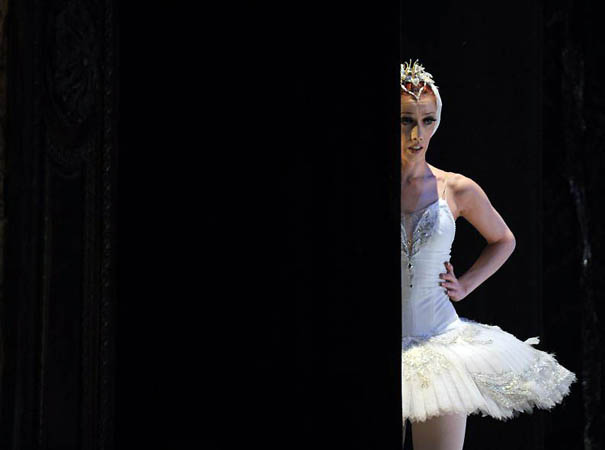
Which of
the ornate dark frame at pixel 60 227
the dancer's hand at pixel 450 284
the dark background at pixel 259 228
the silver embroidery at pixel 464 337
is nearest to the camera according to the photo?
the ornate dark frame at pixel 60 227

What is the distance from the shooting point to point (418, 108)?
3977mm

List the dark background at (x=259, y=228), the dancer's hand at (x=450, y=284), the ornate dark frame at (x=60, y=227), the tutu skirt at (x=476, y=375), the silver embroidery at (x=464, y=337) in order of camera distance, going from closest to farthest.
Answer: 1. the ornate dark frame at (x=60, y=227)
2. the dark background at (x=259, y=228)
3. the tutu skirt at (x=476, y=375)
4. the silver embroidery at (x=464, y=337)
5. the dancer's hand at (x=450, y=284)

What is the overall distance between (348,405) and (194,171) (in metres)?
0.66

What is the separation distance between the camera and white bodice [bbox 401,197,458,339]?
3.96 meters

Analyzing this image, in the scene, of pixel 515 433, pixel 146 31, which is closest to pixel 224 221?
pixel 146 31

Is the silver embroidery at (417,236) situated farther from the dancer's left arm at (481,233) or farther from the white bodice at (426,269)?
the dancer's left arm at (481,233)

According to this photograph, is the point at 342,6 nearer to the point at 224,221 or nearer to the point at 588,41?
the point at 224,221

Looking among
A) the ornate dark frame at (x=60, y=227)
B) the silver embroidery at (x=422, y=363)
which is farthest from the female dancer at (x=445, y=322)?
the ornate dark frame at (x=60, y=227)

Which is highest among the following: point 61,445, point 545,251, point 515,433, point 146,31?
point 146,31

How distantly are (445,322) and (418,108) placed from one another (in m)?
0.89

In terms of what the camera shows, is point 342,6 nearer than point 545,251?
Yes

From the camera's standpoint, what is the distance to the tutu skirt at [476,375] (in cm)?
360

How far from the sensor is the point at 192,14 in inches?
83.5

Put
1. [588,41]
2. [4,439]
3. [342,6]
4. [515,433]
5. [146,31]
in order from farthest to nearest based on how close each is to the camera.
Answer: [515,433], [588,41], [342,6], [146,31], [4,439]
